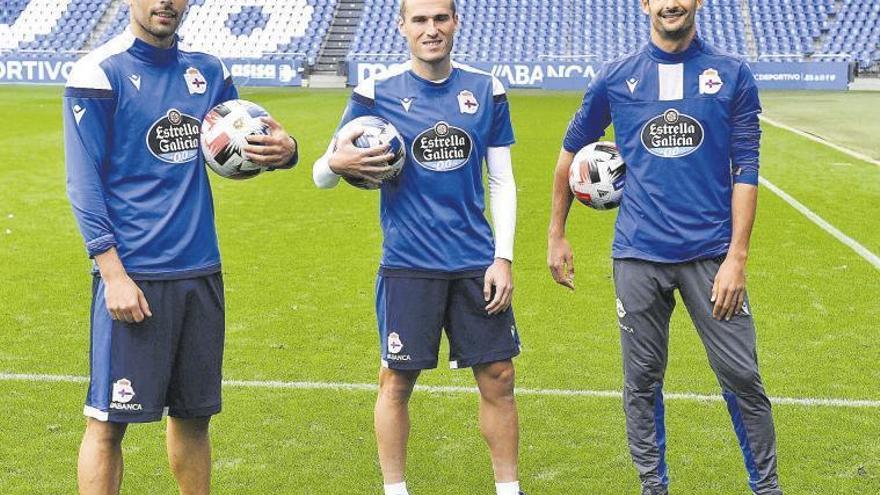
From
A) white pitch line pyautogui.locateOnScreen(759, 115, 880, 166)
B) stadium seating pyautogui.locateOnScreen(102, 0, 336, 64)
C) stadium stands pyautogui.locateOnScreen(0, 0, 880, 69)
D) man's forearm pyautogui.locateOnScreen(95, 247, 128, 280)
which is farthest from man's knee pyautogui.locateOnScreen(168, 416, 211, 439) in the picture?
stadium seating pyautogui.locateOnScreen(102, 0, 336, 64)

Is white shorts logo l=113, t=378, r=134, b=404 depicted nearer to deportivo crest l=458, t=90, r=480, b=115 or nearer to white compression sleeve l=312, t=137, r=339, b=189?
white compression sleeve l=312, t=137, r=339, b=189

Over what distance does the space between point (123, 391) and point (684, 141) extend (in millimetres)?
2332

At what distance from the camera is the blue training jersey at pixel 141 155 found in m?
3.95

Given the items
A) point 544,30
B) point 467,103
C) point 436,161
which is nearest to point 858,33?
point 544,30

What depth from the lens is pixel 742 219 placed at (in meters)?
4.52

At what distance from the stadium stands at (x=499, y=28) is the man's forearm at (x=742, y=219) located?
30.3 meters

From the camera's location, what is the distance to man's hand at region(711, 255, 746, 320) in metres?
4.47

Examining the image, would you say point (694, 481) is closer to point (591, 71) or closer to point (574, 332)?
point (574, 332)

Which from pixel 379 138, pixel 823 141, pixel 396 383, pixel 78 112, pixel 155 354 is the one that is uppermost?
pixel 78 112

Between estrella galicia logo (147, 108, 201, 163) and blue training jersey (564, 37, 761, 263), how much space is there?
1666 mm

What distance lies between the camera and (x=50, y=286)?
9328 millimetres

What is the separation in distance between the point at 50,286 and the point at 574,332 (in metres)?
4.31

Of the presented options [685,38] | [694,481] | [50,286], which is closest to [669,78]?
[685,38]

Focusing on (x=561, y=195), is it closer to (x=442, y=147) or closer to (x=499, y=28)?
(x=442, y=147)
